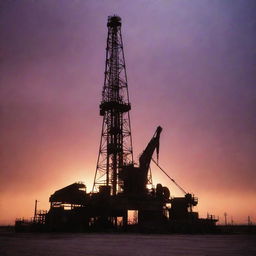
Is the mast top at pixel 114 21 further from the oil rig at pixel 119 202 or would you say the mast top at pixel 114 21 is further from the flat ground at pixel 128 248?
the flat ground at pixel 128 248

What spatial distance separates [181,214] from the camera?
5781 centimetres

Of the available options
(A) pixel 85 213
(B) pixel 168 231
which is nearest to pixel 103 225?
(A) pixel 85 213

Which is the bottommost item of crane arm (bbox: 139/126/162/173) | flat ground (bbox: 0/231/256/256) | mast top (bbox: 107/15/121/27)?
flat ground (bbox: 0/231/256/256)

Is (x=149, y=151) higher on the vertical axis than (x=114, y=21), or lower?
lower

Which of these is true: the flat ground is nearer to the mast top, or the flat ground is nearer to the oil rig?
the oil rig

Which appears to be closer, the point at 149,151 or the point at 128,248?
the point at 128,248

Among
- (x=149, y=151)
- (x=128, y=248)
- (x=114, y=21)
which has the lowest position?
(x=128, y=248)

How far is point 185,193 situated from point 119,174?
13.4 metres

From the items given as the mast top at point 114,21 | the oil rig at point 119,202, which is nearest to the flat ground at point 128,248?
the oil rig at point 119,202

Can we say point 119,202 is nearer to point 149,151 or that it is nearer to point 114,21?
point 149,151

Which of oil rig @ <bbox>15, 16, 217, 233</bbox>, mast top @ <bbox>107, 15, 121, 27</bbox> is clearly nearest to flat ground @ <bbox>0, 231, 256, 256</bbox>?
oil rig @ <bbox>15, 16, 217, 233</bbox>

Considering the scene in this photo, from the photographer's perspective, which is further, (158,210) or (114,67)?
(114,67)

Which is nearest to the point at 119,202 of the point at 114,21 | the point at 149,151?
the point at 149,151

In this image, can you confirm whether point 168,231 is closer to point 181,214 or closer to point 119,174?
point 181,214
